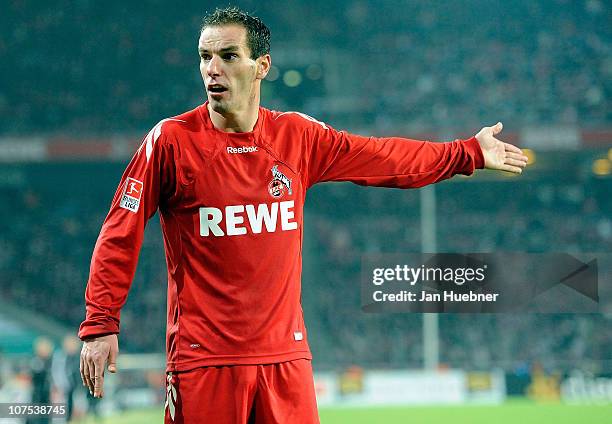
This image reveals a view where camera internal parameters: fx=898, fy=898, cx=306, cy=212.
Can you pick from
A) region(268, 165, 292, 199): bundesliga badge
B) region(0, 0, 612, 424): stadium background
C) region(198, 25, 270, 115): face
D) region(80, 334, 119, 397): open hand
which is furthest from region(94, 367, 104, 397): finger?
region(0, 0, 612, 424): stadium background

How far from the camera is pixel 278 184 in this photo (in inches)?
88.4

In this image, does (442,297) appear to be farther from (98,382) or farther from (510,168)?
(98,382)

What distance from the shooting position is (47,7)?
226 inches

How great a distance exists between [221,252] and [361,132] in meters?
3.81

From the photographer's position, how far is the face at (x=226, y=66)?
2223 millimetres

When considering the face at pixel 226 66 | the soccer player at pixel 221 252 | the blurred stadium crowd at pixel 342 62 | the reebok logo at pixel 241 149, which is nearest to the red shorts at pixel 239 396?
the soccer player at pixel 221 252

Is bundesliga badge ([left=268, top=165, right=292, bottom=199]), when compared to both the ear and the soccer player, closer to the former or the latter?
the soccer player

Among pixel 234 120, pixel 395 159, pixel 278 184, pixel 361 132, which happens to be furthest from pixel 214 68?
pixel 361 132

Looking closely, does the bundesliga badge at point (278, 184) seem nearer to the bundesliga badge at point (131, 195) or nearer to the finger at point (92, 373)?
the bundesliga badge at point (131, 195)

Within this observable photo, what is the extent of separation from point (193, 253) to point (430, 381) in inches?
137

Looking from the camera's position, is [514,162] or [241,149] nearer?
[241,149]
